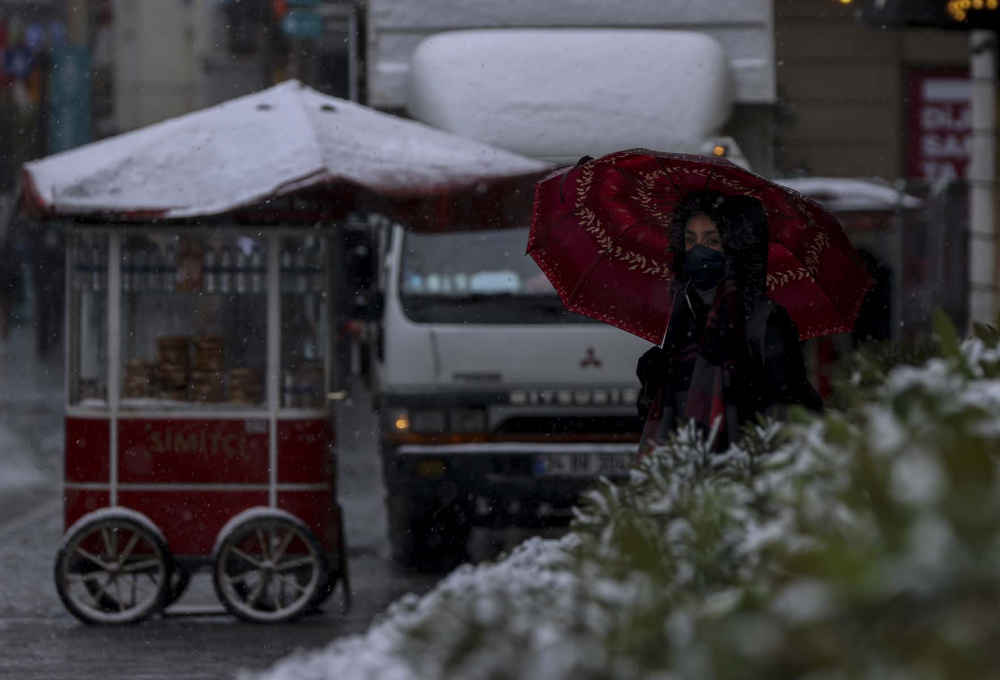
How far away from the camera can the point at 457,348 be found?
8070mm

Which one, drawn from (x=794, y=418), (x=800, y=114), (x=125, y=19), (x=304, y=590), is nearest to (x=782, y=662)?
(x=794, y=418)

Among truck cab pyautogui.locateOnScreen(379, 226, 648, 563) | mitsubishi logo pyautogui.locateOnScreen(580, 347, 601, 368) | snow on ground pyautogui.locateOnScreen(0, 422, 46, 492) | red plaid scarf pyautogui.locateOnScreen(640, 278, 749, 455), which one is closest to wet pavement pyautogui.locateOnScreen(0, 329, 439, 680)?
snow on ground pyautogui.locateOnScreen(0, 422, 46, 492)

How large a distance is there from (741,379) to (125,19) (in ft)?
122

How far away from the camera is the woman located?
4.06m

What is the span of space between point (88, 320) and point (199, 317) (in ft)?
1.77

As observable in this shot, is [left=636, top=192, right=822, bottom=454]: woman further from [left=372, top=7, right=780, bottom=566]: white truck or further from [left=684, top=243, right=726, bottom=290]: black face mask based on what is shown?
[left=372, top=7, right=780, bottom=566]: white truck

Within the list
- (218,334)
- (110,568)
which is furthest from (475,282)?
(110,568)

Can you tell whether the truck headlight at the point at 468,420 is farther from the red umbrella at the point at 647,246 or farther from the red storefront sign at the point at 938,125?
the red storefront sign at the point at 938,125

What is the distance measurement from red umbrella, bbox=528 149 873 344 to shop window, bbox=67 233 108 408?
3018mm

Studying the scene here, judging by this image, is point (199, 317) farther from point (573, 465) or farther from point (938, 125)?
point (938, 125)

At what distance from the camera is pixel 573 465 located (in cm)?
810

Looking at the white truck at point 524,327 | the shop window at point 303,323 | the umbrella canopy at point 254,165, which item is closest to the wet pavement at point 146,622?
the white truck at point 524,327

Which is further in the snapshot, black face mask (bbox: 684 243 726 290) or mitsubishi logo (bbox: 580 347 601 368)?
mitsubishi logo (bbox: 580 347 601 368)

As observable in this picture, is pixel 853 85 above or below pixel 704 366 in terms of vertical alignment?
below
